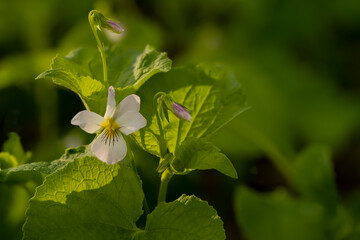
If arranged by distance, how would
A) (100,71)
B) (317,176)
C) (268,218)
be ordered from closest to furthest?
1. (100,71)
2. (317,176)
3. (268,218)

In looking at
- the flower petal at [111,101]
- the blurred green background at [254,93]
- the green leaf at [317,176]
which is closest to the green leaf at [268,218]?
the blurred green background at [254,93]

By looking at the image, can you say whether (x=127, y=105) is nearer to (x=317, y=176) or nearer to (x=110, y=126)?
(x=110, y=126)

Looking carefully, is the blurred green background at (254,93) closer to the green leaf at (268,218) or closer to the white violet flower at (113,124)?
the green leaf at (268,218)

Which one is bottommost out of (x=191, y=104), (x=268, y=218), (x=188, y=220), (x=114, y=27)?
(x=268, y=218)

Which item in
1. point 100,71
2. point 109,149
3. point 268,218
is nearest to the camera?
point 109,149

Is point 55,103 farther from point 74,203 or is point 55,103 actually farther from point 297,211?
point 74,203

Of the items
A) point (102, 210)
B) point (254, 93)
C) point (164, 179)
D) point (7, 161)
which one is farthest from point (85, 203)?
point (254, 93)

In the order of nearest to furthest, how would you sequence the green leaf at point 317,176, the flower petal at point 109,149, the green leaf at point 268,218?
1. the flower petal at point 109,149
2. the green leaf at point 317,176
3. the green leaf at point 268,218

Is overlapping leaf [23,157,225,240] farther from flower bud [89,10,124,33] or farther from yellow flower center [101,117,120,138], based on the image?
flower bud [89,10,124,33]
